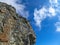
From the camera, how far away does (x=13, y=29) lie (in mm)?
63688

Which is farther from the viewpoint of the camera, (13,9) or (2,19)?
(13,9)

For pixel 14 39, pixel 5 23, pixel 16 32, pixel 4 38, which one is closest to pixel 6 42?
pixel 4 38

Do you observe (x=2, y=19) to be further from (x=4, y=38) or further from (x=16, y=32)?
(x=16, y=32)

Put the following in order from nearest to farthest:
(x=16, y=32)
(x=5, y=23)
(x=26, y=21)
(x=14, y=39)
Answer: (x=5, y=23), (x=14, y=39), (x=16, y=32), (x=26, y=21)

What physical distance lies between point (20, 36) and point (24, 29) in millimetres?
6661

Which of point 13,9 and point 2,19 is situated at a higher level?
point 13,9

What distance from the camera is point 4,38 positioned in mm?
50469

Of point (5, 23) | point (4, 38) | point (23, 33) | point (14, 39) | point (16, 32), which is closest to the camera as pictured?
point (4, 38)

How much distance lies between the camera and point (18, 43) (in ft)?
229

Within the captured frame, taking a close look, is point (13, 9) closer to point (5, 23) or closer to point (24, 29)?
point (24, 29)

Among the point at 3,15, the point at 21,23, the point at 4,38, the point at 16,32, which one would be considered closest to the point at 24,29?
the point at 21,23

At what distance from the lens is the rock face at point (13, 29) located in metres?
51.9

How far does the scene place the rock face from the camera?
5192 cm

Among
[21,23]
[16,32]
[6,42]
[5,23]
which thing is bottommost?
[6,42]
